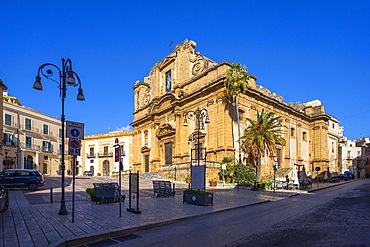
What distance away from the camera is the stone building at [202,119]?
31719 mm

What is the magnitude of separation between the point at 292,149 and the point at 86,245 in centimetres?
4074

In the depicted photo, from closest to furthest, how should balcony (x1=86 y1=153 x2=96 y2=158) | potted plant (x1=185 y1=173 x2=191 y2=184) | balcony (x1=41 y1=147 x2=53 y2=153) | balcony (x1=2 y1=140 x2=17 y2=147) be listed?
1. potted plant (x1=185 y1=173 x2=191 y2=184)
2. balcony (x1=2 y1=140 x2=17 y2=147)
3. balcony (x1=41 y1=147 x2=53 y2=153)
4. balcony (x1=86 y1=153 x2=96 y2=158)

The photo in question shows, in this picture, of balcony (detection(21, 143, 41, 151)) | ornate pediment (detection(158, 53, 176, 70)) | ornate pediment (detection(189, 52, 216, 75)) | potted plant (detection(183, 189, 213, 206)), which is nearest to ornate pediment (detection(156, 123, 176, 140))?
ornate pediment (detection(189, 52, 216, 75))

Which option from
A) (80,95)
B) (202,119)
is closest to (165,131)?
(202,119)

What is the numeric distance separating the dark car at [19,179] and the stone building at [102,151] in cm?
4005

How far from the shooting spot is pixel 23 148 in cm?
4728

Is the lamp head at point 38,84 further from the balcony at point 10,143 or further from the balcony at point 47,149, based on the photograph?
the balcony at point 47,149

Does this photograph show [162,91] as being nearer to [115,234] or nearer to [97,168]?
[97,168]

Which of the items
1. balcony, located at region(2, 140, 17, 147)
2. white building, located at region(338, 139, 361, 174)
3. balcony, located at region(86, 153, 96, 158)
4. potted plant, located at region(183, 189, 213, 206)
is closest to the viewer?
potted plant, located at region(183, 189, 213, 206)

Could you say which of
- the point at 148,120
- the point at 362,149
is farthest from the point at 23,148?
the point at 362,149

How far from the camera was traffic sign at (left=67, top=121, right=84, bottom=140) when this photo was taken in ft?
31.7

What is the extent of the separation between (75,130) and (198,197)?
670 cm

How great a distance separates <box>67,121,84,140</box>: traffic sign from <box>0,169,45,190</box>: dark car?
14.2 metres

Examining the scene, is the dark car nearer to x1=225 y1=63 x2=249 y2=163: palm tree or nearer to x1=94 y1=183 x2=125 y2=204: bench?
x1=94 y1=183 x2=125 y2=204: bench
